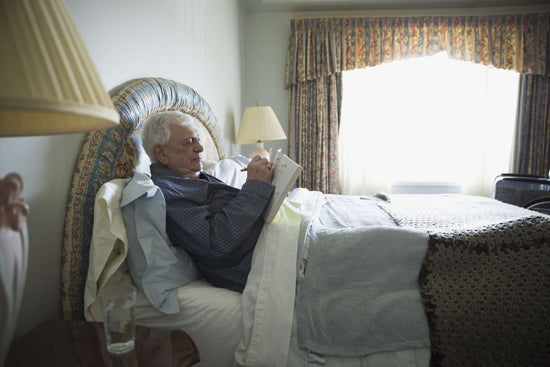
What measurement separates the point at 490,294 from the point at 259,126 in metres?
2.35

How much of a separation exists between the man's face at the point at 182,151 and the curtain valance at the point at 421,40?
2.48 metres

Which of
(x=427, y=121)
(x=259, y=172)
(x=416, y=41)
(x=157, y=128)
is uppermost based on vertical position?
(x=416, y=41)

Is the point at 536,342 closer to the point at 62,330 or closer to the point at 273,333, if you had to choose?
the point at 273,333

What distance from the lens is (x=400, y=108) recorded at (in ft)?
12.5

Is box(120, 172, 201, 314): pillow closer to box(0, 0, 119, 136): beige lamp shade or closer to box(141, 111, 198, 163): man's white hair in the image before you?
box(141, 111, 198, 163): man's white hair

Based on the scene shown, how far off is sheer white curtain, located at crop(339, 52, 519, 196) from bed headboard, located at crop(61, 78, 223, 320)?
9.17 feet

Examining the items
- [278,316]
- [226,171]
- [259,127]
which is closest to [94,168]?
[278,316]

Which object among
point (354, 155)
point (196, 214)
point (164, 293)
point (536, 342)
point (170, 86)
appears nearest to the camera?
point (536, 342)

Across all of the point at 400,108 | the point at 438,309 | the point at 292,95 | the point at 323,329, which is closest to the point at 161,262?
the point at 323,329

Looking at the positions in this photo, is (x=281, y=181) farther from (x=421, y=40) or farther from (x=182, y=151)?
(x=421, y=40)

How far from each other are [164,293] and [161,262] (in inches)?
3.7

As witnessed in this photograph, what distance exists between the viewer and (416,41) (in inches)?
141

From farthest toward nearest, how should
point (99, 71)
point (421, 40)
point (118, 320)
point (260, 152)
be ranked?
point (421, 40), point (260, 152), point (99, 71), point (118, 320)

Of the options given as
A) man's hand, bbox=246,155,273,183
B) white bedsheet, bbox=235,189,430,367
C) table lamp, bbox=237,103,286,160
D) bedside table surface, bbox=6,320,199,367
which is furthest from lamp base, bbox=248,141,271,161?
bedside table surface, bbox=6,320,199,367
